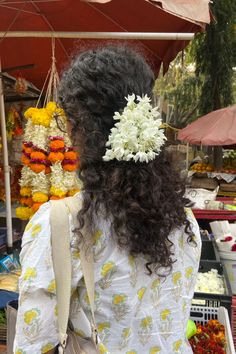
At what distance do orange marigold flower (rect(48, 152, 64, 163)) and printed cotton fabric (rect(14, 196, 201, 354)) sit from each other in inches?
61.6

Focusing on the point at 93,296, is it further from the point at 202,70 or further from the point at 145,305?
the point at 202,70

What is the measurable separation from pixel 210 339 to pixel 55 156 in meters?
1.51

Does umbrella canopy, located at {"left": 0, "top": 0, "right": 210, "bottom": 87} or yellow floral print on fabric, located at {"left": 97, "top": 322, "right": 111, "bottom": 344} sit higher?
umbrella canopy, located at {"left": 0, "top": 0, "right": 210, "bottom": 87}

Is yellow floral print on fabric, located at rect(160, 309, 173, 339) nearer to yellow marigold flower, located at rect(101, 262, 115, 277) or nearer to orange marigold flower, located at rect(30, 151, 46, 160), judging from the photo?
yellow marigold flower, located at rect(101, 262, 115, 277)

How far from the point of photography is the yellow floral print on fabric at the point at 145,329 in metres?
1.29

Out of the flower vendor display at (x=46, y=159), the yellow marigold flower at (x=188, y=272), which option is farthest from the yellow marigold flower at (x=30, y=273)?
the flower vendor display at (x=46, y=159)

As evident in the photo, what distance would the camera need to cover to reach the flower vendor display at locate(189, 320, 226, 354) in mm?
2332

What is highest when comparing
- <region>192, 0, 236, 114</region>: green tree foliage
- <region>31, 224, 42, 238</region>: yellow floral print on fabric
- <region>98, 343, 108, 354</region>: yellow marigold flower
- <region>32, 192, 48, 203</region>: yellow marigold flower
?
<region>192, 0, 236, 114</region>: green tree foliage

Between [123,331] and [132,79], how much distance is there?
779mm

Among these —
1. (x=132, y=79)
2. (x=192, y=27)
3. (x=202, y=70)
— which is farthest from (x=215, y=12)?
(x=132, y=79)

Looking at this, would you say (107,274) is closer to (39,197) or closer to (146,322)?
(146,322)

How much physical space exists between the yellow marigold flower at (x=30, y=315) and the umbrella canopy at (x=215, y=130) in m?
6.72

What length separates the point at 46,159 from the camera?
9.25ft

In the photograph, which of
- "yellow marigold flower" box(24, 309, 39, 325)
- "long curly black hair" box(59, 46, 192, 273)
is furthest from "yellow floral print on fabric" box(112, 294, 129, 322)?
"yellow marigold flower" box(24, 309, 39, 325)
